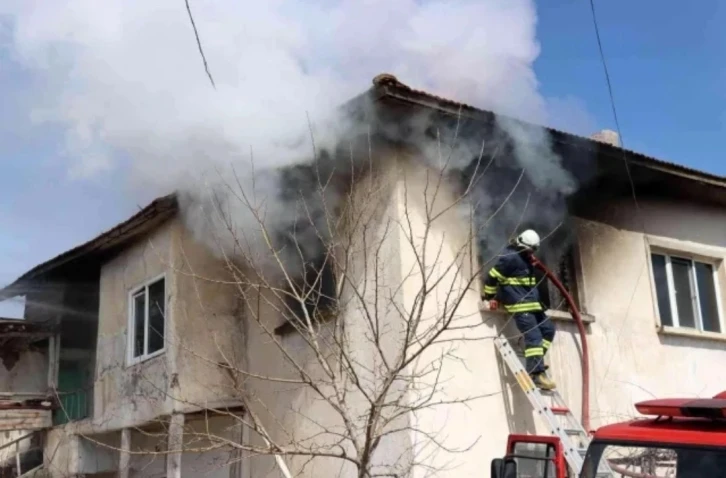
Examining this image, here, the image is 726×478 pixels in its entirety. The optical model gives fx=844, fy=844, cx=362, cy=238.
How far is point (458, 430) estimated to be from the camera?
7.59 m

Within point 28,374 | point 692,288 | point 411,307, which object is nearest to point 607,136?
point 692,288

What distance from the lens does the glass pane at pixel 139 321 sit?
11.2 metres

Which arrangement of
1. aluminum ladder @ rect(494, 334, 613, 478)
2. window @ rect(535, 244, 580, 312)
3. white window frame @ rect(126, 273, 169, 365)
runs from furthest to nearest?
white window frame @ rect(126, 273, 169, 365), window @ rect(535, 244, 580, 312), aluminum ladder @ rect(494, 334, 613, 478)

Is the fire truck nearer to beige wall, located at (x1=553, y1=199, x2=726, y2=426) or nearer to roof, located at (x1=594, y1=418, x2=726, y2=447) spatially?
roof, located at (x1=594, y1=418, x2=726, y2=447)

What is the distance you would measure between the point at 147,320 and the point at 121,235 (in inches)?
47.9

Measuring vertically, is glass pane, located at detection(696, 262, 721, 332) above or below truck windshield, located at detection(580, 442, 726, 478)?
above

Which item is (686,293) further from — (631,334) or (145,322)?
(145,322)

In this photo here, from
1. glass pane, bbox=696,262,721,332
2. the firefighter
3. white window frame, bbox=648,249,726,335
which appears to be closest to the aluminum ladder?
the firefighter

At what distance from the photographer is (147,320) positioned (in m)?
11.0

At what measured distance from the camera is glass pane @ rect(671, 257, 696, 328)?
33.9 feet

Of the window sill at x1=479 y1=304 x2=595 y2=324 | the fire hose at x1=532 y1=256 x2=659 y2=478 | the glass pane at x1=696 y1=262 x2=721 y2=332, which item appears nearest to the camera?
the fire hose at x1=532 y1=256 x2=659 y2=478

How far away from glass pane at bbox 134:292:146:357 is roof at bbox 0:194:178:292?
2.70ft

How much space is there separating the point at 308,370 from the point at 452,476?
1.95 m

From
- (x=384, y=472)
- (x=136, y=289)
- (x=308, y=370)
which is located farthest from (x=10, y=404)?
(x=384, y=472)
